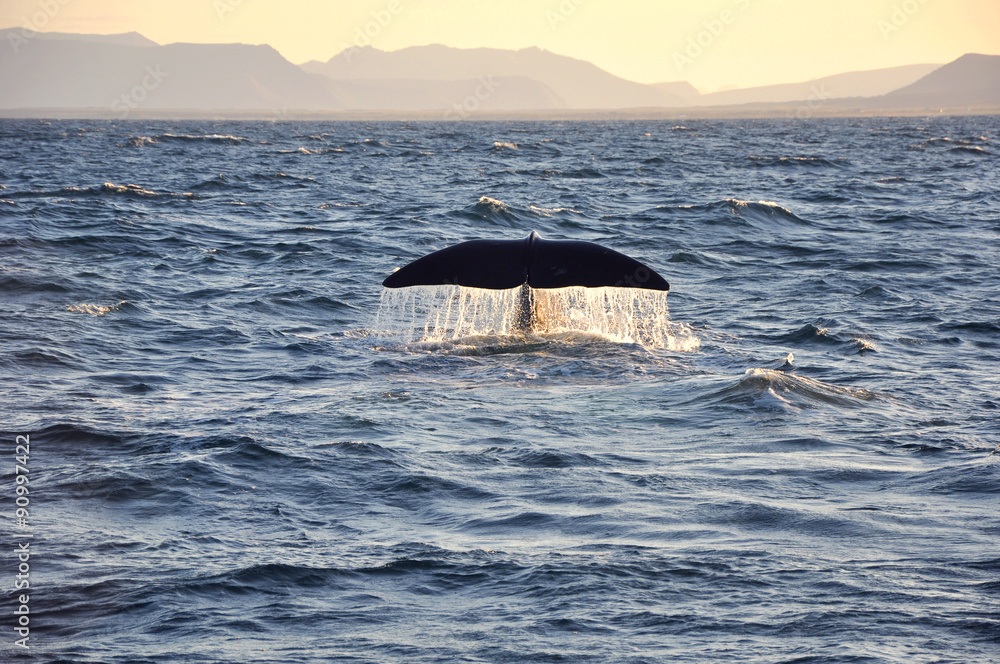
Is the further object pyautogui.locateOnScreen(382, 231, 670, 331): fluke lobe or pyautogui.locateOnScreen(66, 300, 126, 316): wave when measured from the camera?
pyautogui.locateOnScreen(66, 300, 126, 316): wave

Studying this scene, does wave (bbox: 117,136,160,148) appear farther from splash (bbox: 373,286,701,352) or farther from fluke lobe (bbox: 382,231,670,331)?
fluke lobe (bbox: 382,231,670,331)

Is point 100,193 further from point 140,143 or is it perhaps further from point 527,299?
point 140,143

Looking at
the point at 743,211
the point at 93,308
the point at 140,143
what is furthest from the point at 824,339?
the point at 140,143

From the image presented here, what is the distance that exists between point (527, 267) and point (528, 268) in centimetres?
1

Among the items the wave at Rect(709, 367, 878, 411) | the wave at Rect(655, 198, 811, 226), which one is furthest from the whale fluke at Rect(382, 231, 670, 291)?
the wave at Rect(655, 198, 811, 226)

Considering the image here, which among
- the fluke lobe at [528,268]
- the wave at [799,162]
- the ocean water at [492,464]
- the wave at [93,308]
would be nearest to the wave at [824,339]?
the ocean water at [492,464]

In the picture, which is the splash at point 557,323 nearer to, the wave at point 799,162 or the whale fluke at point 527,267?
the whale fluke at point 527,267

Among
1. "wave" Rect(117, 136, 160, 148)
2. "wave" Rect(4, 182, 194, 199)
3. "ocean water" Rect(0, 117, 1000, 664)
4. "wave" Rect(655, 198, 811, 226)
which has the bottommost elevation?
"ocean water" Rect(0, 117, 1000, 664)

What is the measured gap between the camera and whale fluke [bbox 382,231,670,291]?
10.9 m

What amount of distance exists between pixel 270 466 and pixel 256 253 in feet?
44.5

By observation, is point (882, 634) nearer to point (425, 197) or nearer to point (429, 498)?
point (429, 498)

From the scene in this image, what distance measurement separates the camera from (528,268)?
11133 millimetres

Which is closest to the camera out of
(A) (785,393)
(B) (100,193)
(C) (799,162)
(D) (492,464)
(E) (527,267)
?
(D) (492,464)

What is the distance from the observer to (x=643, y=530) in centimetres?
664
